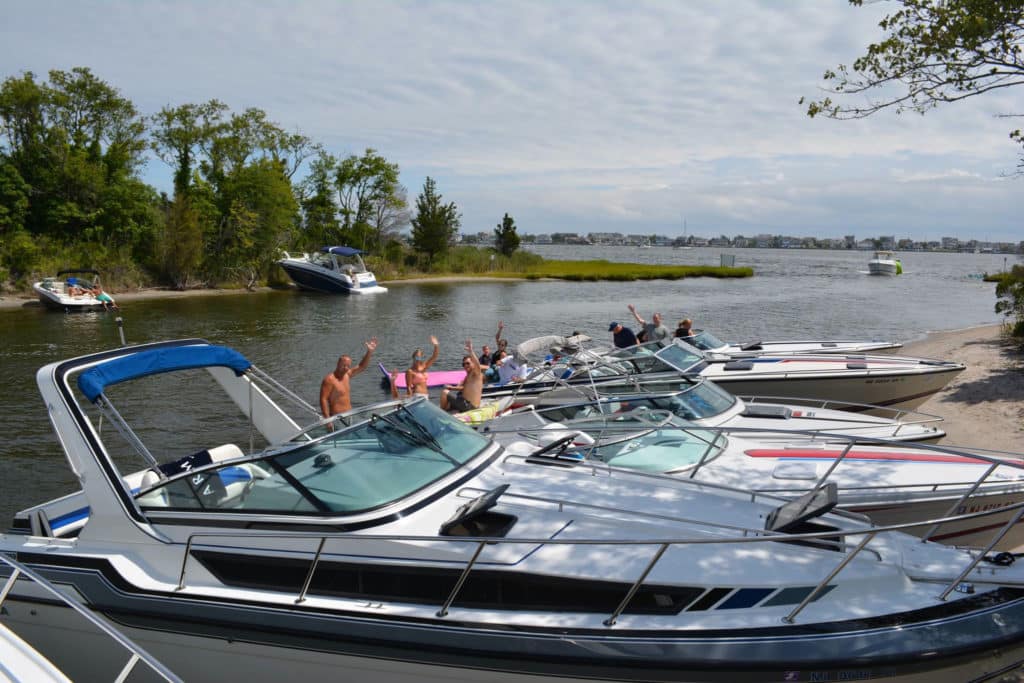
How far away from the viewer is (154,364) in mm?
5914

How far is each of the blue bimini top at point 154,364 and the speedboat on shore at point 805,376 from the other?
240 inches

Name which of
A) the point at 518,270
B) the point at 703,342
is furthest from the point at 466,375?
the point at 518,270

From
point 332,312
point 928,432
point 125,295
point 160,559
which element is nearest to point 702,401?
point 928,432

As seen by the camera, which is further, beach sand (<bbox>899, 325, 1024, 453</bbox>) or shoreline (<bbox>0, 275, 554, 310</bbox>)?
shoreline (<bbox>0, 275, 554, 310</bbox>)

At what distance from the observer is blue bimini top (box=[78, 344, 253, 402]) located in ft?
17.4

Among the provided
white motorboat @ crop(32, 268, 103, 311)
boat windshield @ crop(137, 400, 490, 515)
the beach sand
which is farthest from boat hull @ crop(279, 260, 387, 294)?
boat windshield @ crop(137, 400, 490, 515)

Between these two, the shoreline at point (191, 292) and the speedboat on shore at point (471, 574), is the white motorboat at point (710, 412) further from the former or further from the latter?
the shoreline at point (191, 292)

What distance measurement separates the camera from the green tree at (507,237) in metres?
70.3

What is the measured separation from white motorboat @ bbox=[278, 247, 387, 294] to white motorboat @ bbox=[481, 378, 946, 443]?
39016mm

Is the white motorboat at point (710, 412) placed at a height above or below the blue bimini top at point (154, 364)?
below

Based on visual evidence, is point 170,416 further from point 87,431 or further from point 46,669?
point 46,669

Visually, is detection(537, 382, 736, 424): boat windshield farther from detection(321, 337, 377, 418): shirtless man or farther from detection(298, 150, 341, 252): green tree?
detection(298, 150, 341, 252): green tree

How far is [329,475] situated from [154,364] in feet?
6.77

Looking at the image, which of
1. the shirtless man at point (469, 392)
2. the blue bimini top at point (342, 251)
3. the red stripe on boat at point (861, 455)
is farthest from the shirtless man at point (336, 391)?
the blue bimini top at point (342, 251)
